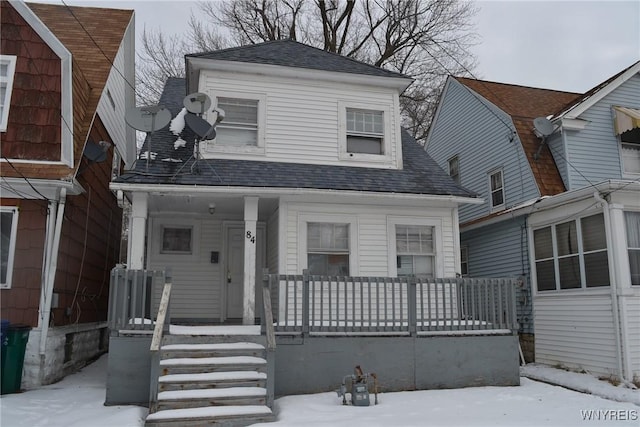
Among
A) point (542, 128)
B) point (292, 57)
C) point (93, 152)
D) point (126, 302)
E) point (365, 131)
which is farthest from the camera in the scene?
point (542, 128)

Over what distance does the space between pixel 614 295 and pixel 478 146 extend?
6476mm

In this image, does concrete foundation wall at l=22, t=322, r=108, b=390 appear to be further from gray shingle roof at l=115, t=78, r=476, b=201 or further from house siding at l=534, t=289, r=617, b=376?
house siding at l=534, t=289, r=617, b=376

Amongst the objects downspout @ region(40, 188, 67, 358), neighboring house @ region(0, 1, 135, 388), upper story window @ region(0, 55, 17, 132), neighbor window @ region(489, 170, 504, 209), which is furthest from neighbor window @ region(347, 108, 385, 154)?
upper story window @ region(0, 55, 17, 132)

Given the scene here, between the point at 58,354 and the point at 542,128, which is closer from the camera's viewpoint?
the point at 58,354

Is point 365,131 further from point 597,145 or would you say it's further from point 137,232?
point 597,145

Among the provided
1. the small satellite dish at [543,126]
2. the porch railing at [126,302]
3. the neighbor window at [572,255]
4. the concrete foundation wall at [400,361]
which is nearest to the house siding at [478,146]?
the small satellite dish at [543,126]

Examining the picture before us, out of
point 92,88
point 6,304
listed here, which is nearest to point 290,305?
point 6,304

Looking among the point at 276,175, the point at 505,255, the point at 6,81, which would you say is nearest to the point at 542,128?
the point at 505,255

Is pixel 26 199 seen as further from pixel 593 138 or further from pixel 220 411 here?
pixel 593 138

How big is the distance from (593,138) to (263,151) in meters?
8.15

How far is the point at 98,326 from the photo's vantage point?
441 inches

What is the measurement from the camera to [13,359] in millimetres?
7406

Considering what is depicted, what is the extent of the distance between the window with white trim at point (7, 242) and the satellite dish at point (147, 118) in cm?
240

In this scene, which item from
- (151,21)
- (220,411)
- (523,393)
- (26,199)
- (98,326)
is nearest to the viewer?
(220,411)
